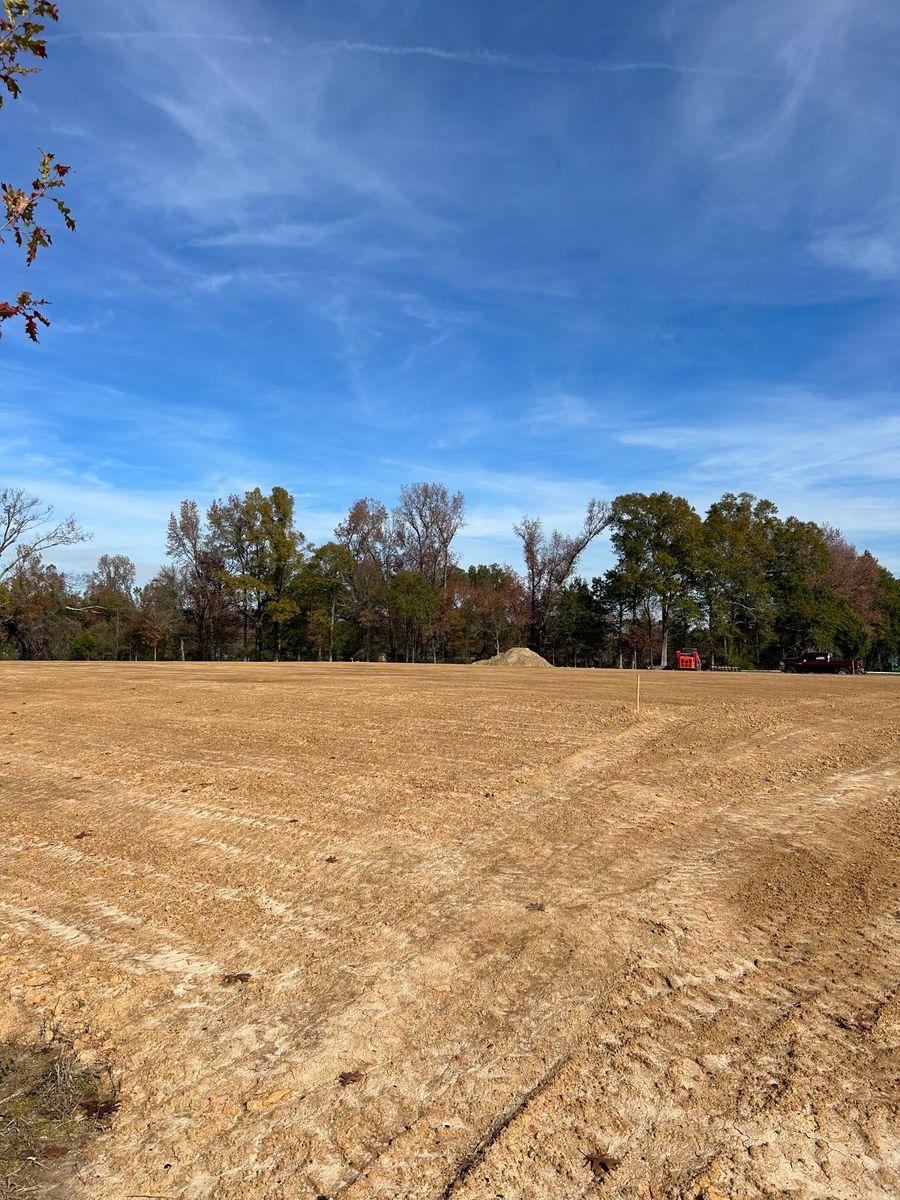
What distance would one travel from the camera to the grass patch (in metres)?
2.77

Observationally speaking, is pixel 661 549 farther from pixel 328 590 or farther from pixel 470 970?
pixel 470 970

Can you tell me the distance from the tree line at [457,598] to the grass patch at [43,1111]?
2034 inches

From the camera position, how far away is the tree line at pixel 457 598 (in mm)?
56281

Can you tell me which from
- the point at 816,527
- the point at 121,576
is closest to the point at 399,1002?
the point at 816,527

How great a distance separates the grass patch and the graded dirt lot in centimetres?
10

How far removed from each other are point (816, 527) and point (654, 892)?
63.3 m

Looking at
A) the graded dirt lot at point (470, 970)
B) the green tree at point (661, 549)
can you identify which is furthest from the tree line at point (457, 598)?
the graded dirt lot at point (470, 970)

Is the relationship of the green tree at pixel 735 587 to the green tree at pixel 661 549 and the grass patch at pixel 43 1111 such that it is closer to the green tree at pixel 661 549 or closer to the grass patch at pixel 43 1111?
the green tree at pixel 661 549

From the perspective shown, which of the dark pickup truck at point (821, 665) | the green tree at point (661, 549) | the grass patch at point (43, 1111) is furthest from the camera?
the green tree at point (661, 549)

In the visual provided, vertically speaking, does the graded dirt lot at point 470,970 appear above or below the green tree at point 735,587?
below

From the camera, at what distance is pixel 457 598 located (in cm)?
6675

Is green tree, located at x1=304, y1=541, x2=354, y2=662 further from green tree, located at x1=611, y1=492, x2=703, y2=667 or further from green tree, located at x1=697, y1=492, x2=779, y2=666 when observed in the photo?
green tree, located at x1=697, y1=492, x2=779, y2=666

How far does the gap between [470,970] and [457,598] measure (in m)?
62.5

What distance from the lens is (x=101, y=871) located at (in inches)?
243
